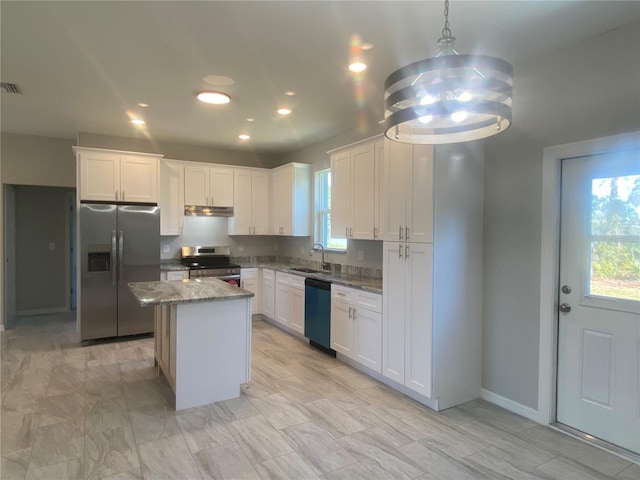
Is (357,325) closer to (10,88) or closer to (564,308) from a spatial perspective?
(564,308)

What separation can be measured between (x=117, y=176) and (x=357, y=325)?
145 inches

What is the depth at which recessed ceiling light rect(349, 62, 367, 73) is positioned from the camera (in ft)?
9.82

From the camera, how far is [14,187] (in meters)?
5.88

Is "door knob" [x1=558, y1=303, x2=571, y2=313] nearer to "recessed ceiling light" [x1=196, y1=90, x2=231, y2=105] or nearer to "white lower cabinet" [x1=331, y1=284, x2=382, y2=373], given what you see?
"white lower cabinet" [x1=331, y1=284, x2=382, y2=373]

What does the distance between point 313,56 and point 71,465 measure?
10.5ft

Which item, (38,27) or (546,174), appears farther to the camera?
(546,174)

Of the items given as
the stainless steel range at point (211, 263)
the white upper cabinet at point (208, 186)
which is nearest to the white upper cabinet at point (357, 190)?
the stainless steel range at point (211, 263)

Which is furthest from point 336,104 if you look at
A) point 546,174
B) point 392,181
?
point 546,174

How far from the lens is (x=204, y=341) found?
316 centimetres

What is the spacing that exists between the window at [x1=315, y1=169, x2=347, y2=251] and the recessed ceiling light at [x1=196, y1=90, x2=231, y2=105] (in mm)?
2147

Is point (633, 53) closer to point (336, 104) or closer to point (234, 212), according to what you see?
point (336, 104)

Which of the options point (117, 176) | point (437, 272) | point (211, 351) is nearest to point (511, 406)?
point (437, 272)

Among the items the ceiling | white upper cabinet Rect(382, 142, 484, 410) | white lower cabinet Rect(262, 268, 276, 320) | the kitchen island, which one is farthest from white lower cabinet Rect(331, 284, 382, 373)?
the ceiling

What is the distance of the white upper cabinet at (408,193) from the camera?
10.2 feet
